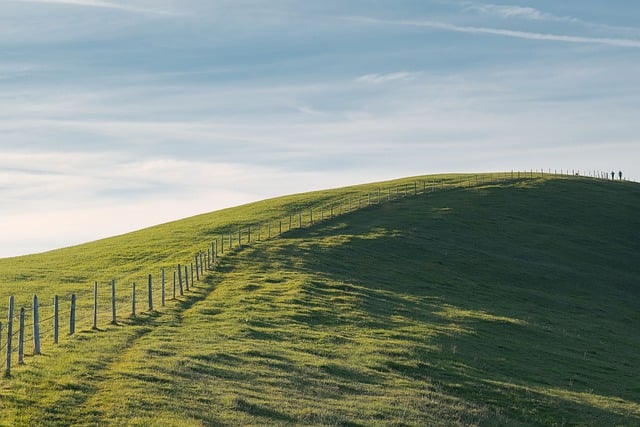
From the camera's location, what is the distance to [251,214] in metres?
109

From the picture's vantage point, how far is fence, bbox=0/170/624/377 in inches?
1387

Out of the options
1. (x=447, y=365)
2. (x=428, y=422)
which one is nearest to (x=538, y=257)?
(x=447, y=365)

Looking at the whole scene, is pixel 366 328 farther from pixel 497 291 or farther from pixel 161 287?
pixel 497 291

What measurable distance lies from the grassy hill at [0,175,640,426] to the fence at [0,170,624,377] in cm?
126

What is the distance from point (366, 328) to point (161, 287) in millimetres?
18211

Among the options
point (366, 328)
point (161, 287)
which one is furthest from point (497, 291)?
point (161, 287)

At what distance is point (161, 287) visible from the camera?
190 feet

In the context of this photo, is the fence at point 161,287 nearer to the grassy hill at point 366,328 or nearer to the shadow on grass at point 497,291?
the grassy hill at point 366,328

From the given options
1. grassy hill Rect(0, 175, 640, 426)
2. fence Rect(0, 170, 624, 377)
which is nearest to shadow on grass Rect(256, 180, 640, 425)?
grassy hill Rect(0, 175, 640, 426)

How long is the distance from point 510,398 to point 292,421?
11.7m

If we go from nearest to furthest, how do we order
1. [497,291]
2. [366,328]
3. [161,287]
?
[366,328]
[161,287]
[497,291]

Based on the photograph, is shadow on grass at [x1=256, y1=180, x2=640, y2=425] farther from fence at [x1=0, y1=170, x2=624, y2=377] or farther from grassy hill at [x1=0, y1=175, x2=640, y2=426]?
fence at [x1=0, y1=170, x2=624, y2=377]

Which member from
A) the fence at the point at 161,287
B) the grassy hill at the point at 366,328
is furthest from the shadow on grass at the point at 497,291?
the fence at the point at 161,287

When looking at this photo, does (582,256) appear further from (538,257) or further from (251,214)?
(251,214)
